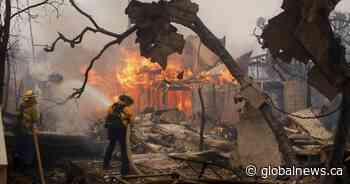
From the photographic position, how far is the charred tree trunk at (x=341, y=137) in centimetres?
633

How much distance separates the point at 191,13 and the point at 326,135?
33.1 ft

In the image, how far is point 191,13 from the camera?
930 centimetres

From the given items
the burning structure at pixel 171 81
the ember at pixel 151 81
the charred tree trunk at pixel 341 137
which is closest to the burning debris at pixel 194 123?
the charred tree trunk at pixel 341 137

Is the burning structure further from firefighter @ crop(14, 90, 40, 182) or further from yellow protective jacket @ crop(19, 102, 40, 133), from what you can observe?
yellow protective jacket @ crop(19, 102, 40, 133)

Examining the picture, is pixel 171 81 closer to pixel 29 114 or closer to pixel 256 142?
pixel 256 142

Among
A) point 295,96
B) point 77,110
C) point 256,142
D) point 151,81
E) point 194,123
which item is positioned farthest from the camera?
point 151,81

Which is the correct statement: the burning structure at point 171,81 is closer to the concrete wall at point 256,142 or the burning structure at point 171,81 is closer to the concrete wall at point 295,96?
the concrete wall at point 295,96

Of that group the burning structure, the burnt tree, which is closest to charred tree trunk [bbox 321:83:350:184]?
the burnt tree

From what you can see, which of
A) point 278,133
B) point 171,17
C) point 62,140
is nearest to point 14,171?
point 62,140

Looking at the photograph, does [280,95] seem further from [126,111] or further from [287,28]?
[287,28]

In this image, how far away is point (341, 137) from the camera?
6371mm

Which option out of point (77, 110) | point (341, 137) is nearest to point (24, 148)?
point (341, 137)

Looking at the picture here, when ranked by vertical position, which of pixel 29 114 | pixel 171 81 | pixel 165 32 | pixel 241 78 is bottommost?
pixel 29 114

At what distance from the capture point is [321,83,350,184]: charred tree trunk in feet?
20.8
